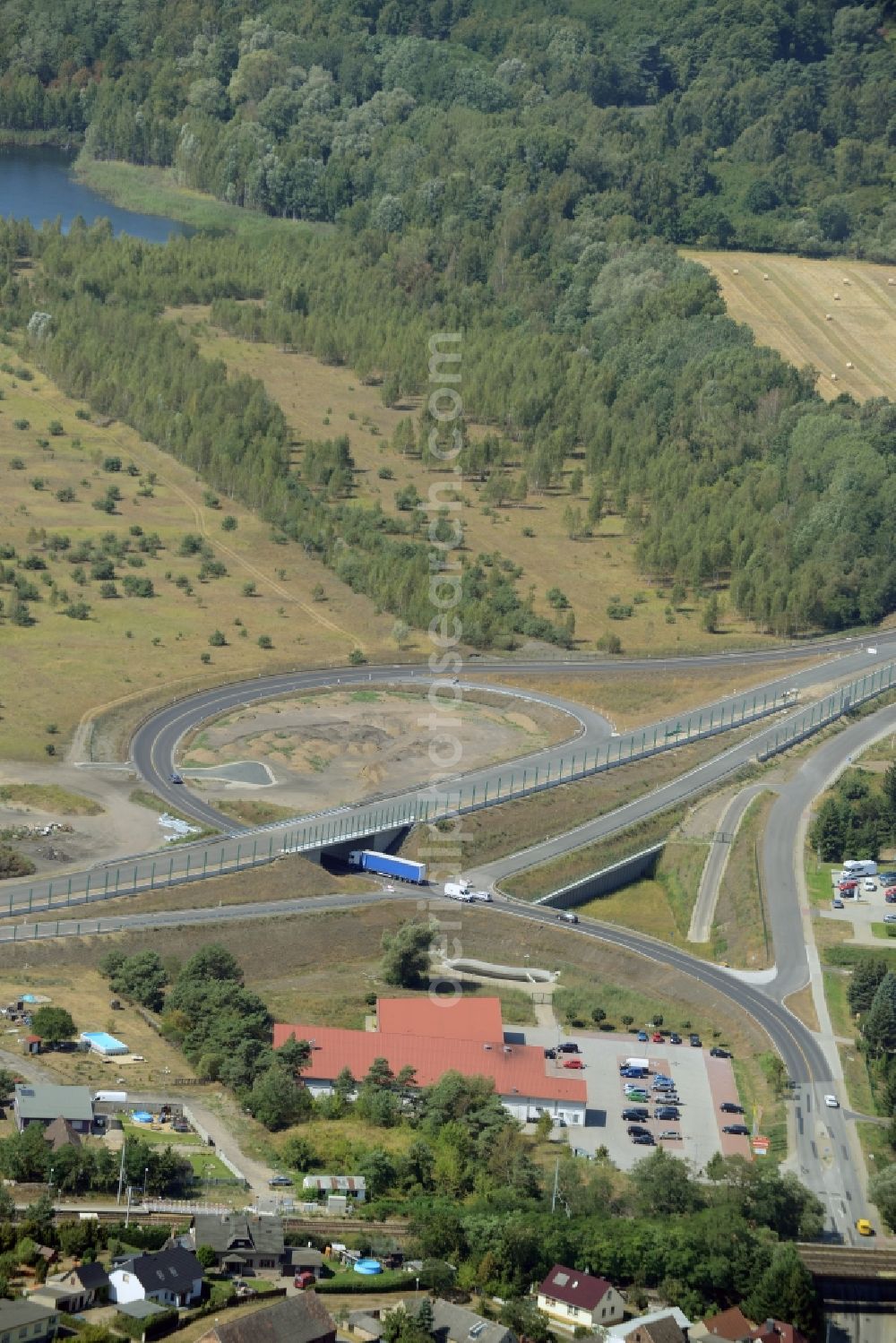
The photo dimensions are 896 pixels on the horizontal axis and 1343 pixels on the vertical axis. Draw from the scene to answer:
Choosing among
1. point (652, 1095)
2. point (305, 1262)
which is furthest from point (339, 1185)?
point (652, 1095)

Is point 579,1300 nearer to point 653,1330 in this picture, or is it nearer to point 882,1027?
point 653,1330

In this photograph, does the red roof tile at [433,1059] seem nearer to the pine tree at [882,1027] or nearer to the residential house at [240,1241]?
the pine tree at [882,1027]

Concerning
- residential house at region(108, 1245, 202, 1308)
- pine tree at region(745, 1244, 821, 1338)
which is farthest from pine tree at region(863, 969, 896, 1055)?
residential house at region(108, 1245, 202, 1308)

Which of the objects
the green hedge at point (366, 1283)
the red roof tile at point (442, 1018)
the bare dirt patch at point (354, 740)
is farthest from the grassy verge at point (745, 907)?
the green hedge at point (366, 1283)

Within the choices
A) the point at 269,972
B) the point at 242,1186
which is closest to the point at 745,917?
the point at 269,972

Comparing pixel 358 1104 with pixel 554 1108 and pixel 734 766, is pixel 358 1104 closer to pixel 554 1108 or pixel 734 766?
pixel 554 1108

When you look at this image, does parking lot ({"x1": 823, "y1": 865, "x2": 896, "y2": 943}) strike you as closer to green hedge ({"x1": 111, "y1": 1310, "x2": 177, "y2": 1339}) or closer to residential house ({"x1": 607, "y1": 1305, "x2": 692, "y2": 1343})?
residential house ({"x1": 607, "y1": 1305, "x2": 692, "y2": 1343})
